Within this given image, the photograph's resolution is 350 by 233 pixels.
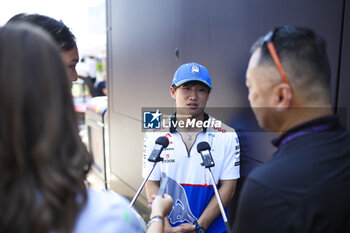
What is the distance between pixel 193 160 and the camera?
208cm

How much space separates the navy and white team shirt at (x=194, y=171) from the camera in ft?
6.75

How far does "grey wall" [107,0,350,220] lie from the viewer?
5.82ft

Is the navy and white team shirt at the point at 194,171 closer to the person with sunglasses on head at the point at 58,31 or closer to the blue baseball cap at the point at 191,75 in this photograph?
the blue baseball cap at the point at 191,75

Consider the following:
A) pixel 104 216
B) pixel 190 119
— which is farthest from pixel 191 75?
pixel 104 216

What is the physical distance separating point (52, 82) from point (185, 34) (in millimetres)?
2330

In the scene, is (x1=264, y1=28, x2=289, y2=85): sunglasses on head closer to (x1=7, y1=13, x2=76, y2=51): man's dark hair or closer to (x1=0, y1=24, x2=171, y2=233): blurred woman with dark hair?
(x1=0, y1=24, x2=171, y2=233): blurred woman with dark hair

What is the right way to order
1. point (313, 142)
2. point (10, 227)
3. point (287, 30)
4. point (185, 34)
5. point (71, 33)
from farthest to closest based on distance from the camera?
point (185, 34) → point (71, 33) → point (287, 30) → point (313, 142) → point (10, 227)

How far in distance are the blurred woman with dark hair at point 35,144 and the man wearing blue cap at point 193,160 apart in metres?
1.27

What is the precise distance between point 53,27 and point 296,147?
148 centimetres

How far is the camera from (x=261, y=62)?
1.16m

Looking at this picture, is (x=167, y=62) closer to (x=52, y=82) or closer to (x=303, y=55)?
(x=303, y=55)

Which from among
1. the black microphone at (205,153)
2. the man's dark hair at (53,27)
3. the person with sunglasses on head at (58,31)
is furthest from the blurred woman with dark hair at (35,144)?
the black microphone at (205,153)

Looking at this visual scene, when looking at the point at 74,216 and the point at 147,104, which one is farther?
the point at 147,104

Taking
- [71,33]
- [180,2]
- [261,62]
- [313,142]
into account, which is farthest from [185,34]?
[313,142]
